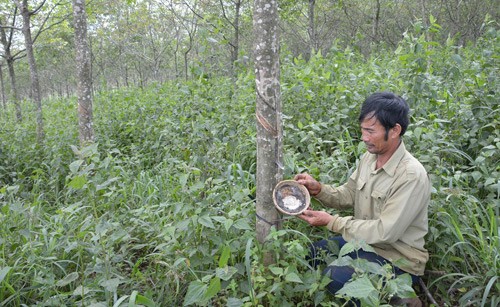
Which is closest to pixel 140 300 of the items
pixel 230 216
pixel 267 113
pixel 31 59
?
pixel 230 216

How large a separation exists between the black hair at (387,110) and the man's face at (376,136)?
0.02 m

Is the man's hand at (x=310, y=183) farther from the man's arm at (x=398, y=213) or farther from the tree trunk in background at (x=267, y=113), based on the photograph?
the man's arm at (x=398, y=213)

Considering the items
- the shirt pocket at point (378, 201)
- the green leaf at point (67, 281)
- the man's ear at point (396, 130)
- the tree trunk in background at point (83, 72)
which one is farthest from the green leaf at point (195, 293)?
the tree trunk in background at point (83, 72)

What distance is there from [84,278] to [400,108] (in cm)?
233

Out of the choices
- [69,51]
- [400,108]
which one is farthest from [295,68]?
[69,51]

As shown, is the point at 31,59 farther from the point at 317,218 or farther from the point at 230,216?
the point at 317,218

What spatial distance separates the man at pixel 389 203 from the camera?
218 centimetres

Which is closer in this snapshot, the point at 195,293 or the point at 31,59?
the point at 195,293

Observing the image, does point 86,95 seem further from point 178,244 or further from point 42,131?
point 178,244

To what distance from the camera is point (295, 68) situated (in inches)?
236

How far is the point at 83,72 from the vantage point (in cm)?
495

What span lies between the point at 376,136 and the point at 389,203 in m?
0.42

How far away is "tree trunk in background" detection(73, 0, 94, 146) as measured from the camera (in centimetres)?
483

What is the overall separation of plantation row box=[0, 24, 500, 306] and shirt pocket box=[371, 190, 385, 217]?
1.29 feet
